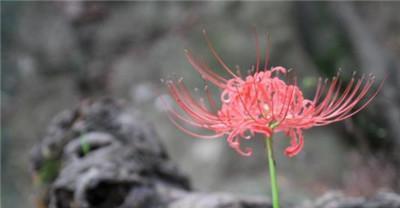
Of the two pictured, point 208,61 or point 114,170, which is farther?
point 208,61

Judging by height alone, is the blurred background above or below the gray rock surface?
above

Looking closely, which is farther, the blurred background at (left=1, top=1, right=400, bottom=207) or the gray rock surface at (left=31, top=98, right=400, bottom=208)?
the blurred background at (left=1, top=1, right=400, bottom=207)

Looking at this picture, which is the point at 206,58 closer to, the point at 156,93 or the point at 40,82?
the point at 156,93

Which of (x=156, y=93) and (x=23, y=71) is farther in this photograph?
(x=23, y=71)

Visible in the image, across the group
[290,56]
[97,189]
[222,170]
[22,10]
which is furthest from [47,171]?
[22,10]

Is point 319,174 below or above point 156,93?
below

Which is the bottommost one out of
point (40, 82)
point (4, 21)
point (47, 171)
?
point (47, 171)

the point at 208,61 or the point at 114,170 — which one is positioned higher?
the point at 208,61

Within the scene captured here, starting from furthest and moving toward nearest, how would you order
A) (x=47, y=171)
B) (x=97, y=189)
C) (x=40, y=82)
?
(x=40, y=82) → (x=47, y=171) → (x=97, y=189)
